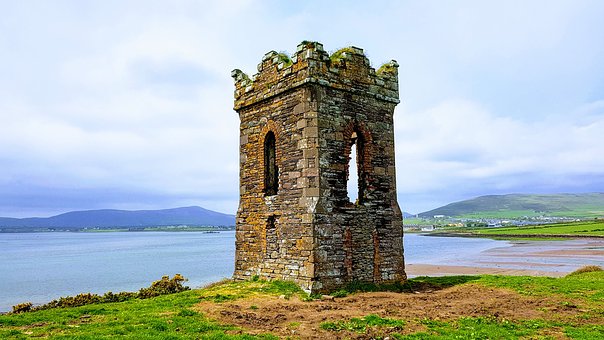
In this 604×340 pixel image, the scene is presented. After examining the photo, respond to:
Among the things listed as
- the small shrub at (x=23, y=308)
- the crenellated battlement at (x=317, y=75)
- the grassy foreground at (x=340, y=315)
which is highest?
the crenellated battlement at (x=317, y=75)

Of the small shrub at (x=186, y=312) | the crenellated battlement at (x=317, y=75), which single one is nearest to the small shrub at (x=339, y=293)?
the small shrub at (x=186, y=312)

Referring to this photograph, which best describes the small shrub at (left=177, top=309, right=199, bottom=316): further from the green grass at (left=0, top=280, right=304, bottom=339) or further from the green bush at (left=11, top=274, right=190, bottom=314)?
the green bush at (left=11, top=274, right=190, bottom=314)

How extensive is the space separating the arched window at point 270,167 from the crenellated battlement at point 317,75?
5.15ft

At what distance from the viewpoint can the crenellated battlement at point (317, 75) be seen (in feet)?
50.4

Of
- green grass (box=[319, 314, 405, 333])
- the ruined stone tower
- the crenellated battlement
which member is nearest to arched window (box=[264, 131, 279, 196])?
the ruined stone tower

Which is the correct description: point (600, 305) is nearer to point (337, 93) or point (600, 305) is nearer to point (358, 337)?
point (358, 337)

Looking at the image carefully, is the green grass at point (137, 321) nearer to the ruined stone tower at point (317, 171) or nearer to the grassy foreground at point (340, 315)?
the grassy foreground at point (340, 315)

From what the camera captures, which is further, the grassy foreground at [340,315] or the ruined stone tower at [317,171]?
the ruined stone tower at [317,171]

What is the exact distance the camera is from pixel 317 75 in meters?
15.3

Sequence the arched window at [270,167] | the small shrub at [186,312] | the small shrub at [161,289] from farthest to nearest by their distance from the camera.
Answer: the small shrub at [161,289] < the arched window at [270,167] < the small shrub at [186,312]

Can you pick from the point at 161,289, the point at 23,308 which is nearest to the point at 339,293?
the point at 161,289

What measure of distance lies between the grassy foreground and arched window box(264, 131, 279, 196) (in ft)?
11.3

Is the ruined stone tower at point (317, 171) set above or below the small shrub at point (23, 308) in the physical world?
above

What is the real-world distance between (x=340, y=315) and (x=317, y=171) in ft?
15.9
